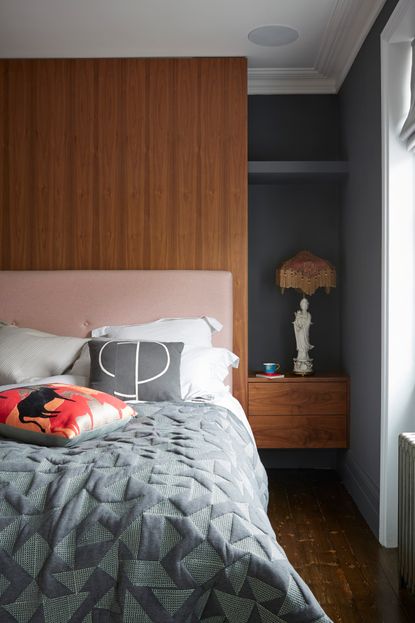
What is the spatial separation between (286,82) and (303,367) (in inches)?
72.6

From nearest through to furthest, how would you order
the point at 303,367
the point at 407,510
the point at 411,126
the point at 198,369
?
the point at 407,510 < the point at 411,126 < the point at 198,369 < the point at 303,367

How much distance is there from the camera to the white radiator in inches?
95.0

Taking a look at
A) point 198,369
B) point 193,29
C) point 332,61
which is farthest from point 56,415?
point 332,61

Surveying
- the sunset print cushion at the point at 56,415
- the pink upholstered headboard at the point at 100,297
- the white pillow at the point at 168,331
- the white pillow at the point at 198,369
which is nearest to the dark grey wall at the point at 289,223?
the pink upholstered headboard at the point at 100,297

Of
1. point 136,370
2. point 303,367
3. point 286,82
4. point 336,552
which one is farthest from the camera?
point 286,82

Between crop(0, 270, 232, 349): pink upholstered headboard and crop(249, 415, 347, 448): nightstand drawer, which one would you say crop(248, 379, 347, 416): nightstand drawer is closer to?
crop(249, 415, 347, 448): nightstand drawer

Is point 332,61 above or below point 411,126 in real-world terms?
above

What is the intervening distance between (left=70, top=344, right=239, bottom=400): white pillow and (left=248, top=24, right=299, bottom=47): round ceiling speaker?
1.74 m

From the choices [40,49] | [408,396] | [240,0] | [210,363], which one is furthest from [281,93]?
[408,396]

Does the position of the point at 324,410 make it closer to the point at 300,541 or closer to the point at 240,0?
the point at 300,541

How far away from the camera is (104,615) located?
1.46 metres

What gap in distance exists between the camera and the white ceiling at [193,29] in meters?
3.22

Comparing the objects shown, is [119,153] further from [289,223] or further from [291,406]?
[291,406]

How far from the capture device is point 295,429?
3859 millimetres
